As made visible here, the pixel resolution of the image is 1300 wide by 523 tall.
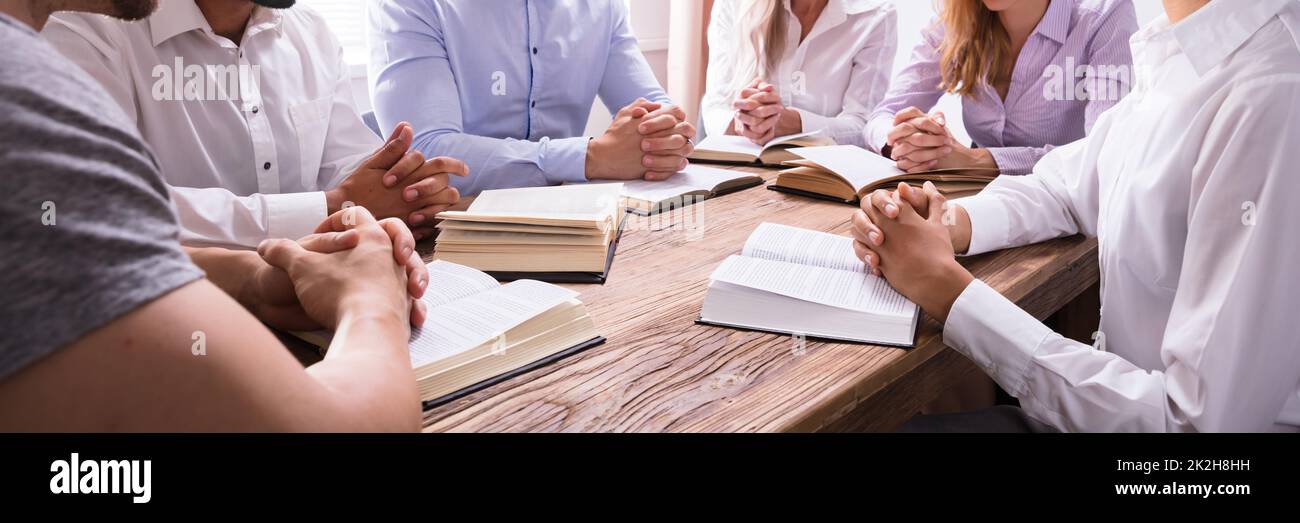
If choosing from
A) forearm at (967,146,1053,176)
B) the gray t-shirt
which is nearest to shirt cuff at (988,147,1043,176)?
forearm at (967,146,1053,176)

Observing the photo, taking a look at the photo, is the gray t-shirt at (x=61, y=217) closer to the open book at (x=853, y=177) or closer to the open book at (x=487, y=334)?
the open book at (x=487, y=334)

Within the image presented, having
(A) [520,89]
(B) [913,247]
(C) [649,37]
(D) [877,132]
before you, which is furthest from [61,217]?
(C) [649,37]

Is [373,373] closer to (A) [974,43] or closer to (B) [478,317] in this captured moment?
(B) [478,317]

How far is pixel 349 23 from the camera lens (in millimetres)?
3492

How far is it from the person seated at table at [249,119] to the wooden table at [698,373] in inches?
19.6

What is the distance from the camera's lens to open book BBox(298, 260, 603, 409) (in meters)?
0.93

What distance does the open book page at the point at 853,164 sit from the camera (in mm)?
1764

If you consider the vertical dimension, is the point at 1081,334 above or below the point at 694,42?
below

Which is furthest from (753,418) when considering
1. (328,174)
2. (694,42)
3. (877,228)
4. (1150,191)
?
(694,42)

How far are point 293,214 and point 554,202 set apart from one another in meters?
0.45

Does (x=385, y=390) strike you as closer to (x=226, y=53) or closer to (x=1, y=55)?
(x=1, y=55)

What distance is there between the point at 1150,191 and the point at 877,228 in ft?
1.15

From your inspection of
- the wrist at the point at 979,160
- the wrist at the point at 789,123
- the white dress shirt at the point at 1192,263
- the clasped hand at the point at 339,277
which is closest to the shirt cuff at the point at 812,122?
the wrist at the point at 789,123
